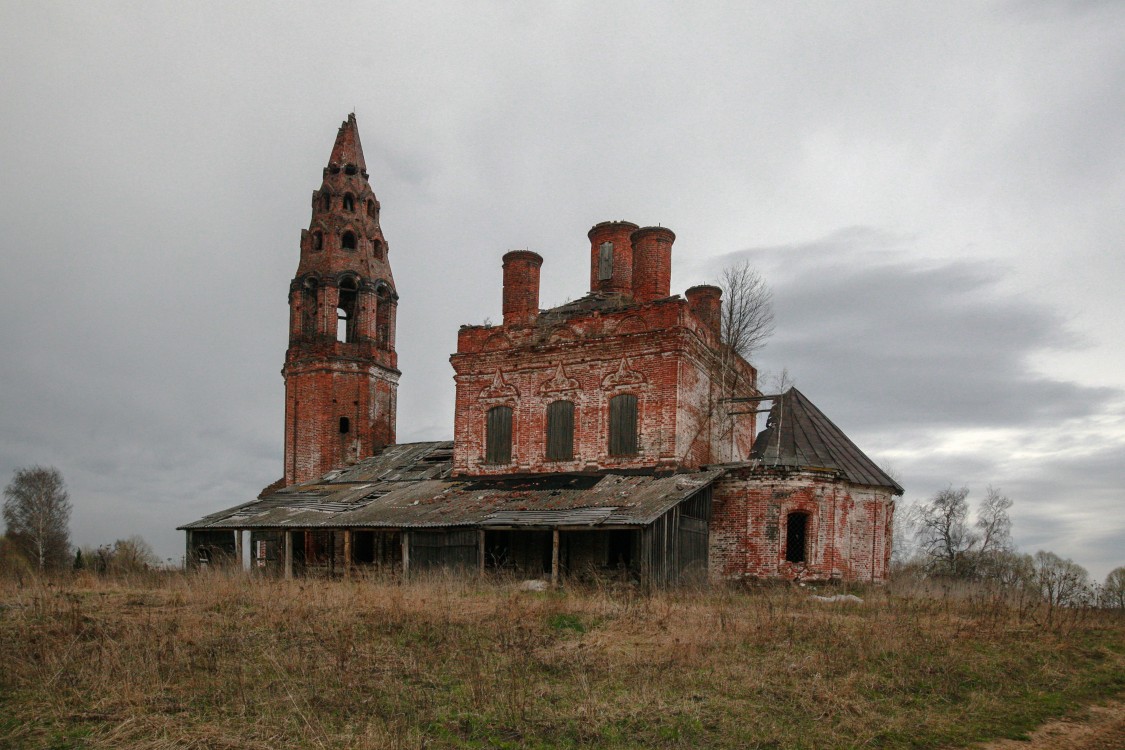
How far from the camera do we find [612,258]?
2403 cm

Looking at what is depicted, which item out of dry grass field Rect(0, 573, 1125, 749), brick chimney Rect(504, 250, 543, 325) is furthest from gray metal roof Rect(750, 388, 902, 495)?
brick chimney Rect(504, 250, 543, 325)

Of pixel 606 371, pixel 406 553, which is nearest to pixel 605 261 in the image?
pixel 606 371

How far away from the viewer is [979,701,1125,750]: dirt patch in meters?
7.18

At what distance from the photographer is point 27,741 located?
6539 mm

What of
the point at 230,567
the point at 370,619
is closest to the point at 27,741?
the point at 370,619

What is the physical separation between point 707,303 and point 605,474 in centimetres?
648

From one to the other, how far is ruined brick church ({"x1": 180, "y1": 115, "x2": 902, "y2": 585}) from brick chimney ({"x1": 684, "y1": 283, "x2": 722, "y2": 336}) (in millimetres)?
44

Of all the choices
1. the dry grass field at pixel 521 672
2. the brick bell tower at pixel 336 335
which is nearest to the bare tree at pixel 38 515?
the brick bell tower at pixel 336 335

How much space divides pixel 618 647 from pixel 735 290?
16571 mm

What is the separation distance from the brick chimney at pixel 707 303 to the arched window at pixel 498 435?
613 cm

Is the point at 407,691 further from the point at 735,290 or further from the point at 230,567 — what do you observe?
the point at 735,290

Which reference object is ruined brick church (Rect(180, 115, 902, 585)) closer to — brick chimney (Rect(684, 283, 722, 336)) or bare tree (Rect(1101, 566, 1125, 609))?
brick chimney (Rect(684, 283, 722, 336))

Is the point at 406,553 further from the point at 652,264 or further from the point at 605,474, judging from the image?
the point at 652,264

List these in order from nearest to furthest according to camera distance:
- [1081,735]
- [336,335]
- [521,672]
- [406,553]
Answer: [1081,735] → [521,672] → [406,553] → [336,335]
